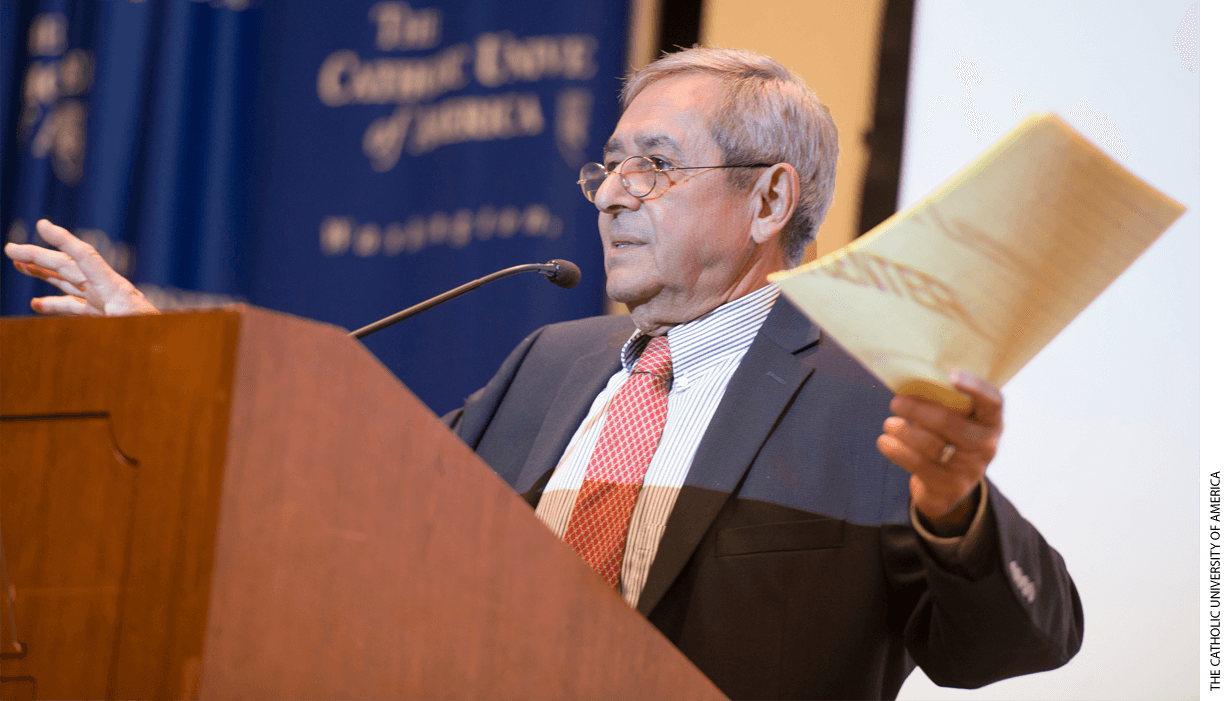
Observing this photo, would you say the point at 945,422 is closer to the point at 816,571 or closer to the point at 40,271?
the point at 816,571

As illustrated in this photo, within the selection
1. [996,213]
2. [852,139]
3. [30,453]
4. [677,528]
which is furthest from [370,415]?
[852,139]

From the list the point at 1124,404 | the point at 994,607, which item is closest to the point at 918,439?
the point at 994,607

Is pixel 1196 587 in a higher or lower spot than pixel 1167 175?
lower

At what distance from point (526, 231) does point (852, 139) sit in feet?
3.04

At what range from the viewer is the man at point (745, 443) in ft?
3.56

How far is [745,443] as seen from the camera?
139 centimetres

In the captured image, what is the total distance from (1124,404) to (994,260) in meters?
1.20

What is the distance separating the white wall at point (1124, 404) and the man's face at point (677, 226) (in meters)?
0.66

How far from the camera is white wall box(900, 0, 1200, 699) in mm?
1695

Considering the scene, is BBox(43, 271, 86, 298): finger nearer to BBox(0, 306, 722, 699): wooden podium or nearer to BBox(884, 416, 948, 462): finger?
BBox(0, 306, 722, 699): wooden podium

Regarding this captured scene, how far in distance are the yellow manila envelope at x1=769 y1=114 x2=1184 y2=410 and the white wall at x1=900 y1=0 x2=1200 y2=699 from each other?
109 cm

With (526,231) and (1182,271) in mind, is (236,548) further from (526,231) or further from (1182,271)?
(526,231)

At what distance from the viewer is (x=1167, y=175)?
1.79m

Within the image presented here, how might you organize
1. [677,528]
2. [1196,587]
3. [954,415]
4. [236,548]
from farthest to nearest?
[1196,587] < [677,528] < [954,415] < [236,548]
